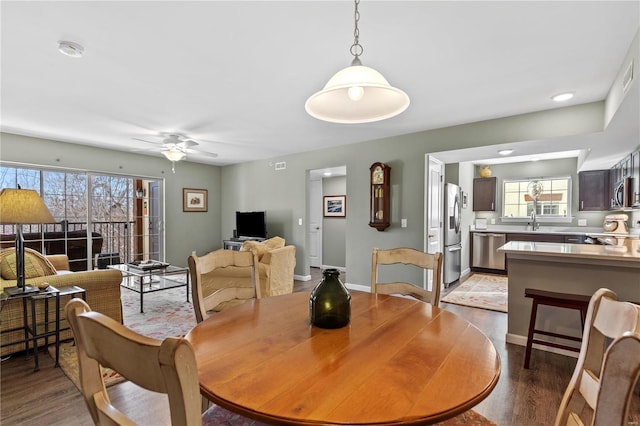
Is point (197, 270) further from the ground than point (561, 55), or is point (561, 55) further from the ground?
point (561, 55)

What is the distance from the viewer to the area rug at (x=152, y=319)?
8.26 ft

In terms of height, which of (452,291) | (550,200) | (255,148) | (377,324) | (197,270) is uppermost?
(255,148)

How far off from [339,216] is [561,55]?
16.7 feet

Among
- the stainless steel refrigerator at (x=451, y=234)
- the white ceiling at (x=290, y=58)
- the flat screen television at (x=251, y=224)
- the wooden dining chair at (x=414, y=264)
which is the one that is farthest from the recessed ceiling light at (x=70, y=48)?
the stainless steel refrigerator at (x=451, y=234)

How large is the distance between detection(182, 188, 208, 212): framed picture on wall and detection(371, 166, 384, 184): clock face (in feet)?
13.4

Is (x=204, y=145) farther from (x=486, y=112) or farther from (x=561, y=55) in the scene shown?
(x=561, y=55)

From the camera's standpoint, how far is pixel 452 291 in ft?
16.3

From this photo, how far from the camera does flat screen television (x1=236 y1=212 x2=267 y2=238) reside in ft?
20.4

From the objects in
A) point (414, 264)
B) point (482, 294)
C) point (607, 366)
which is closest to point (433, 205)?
point (482, 294)

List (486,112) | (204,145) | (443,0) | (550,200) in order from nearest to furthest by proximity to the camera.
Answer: (443,0)
(486,112)
(204,145)
(550,200)

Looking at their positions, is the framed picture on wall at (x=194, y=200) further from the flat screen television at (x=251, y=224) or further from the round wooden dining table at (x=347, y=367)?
the round wooden dining table at (x=347, y=367)

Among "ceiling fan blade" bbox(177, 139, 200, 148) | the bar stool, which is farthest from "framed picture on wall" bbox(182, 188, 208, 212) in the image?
the bar stool

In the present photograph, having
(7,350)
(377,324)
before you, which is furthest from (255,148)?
(377,324)

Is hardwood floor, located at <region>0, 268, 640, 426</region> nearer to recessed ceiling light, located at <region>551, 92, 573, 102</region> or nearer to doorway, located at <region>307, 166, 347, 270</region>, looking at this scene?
recessed ceiling light, located at <region>551, 92, 573, 102</region>
